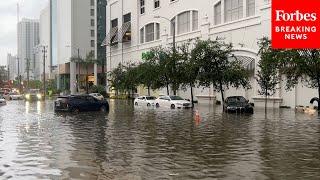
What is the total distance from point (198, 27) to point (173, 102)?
19.0 m

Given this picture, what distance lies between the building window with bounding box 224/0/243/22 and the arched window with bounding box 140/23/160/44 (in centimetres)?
1984

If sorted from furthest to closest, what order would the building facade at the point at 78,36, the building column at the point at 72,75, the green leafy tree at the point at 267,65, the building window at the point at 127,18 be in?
the building column at the point at 72,75, the building facade at the point at 78,36, the building window at the point at 127,18, the green leafy tree at the point at 267,65

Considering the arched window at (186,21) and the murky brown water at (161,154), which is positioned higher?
the arched window at (186,21)

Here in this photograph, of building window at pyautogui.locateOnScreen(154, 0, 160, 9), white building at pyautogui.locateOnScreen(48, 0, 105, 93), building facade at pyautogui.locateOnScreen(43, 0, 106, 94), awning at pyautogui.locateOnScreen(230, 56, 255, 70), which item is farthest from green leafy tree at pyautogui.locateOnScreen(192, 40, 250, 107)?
white building at pyautogui.locateOnScreen(48, 0, 105, 93)

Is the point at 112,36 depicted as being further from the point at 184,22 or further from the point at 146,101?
the point at 146,101

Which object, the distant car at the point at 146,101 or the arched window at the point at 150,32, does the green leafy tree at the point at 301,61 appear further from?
the arched window at the point at 150,32

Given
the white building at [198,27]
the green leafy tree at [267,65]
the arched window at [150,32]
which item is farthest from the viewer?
the arched window at [150,32]

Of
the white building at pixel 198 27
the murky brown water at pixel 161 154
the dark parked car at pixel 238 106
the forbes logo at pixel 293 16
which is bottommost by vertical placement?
the murky brown water at pixel 161 154

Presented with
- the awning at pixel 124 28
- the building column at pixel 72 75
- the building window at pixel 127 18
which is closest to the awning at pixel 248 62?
the awning at pixel 124 28

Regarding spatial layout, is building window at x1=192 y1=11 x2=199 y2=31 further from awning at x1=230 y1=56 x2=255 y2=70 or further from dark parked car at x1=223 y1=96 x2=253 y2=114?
dark parked car at x1=223 y1=96 x2=253 y2=114

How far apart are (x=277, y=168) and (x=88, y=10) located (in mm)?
137732

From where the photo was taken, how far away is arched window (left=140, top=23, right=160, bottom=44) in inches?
3027

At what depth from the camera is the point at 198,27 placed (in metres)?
64.0

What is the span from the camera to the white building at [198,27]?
165ft
